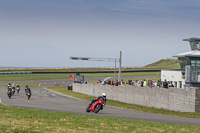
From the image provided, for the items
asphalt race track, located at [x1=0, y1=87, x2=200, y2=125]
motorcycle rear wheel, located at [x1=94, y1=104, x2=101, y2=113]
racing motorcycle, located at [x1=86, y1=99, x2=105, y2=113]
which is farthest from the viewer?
motorcycle rear wheel, located at [x1=94, y1=104, x2=101, y2=113]

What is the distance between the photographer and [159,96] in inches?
1201


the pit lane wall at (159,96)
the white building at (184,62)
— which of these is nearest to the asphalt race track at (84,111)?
the pit lane wall at (159,96)

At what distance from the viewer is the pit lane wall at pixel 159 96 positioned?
25.0 meters

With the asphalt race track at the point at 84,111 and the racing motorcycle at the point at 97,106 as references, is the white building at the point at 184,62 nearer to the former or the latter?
the asphalt race track at the point at 84,111

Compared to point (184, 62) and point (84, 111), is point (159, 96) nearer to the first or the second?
point (84, 111)

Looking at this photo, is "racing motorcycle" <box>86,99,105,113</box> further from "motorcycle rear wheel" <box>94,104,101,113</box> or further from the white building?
the white building

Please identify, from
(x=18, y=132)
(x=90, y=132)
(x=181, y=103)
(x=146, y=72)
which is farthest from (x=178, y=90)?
(x=146, y=72)

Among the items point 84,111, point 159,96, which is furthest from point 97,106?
point 159,96

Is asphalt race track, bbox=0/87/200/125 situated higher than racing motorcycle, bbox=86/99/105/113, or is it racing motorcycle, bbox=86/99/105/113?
racing motorcycle, bbox=86/99/105/113

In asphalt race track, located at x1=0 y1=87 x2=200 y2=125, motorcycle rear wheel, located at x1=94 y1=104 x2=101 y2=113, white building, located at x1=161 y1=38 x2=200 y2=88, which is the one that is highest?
white building, located at x1=161 y1=38 x2=200 y2=88

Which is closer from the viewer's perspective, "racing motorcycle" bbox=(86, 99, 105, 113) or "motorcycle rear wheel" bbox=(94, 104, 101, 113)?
"racing motorcycle" bbox=(86, 99, 105, 113)

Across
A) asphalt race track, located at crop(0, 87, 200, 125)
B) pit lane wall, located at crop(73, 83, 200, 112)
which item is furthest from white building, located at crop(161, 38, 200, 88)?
asphalt race track, located at crop(0, 87, 200, 125)

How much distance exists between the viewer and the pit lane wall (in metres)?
25.0

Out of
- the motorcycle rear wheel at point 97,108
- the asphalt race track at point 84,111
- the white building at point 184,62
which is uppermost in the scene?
the white building at point 184,62
